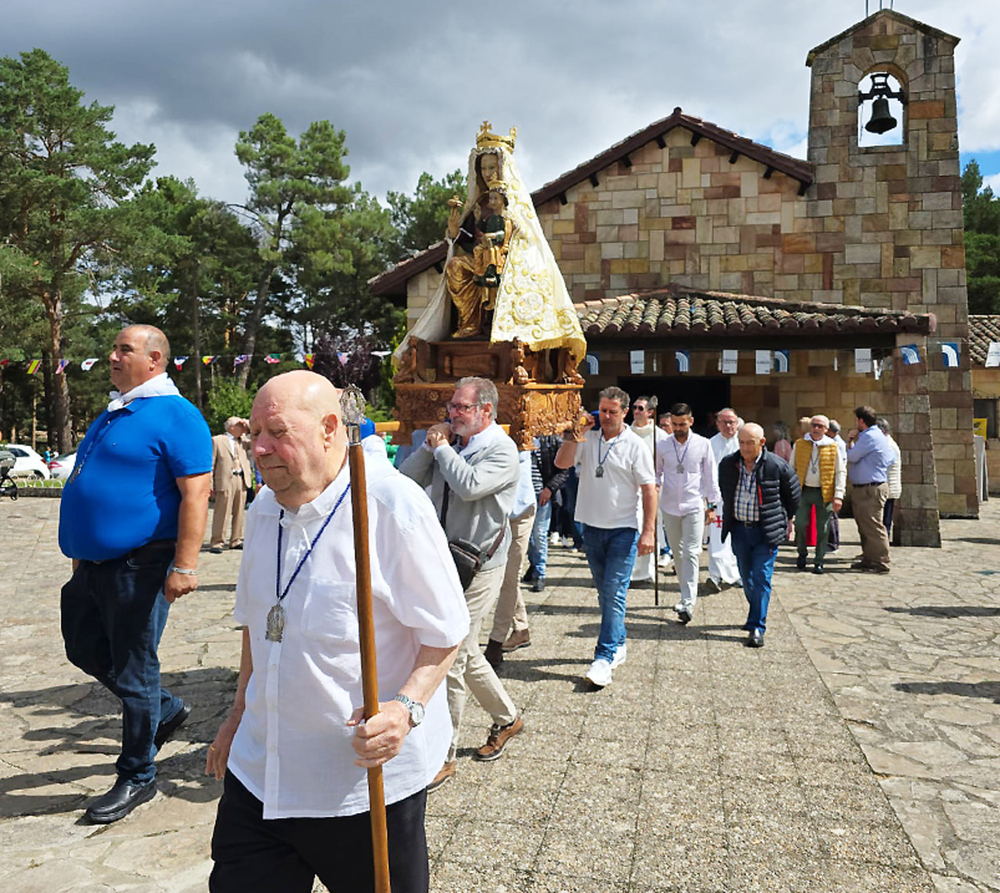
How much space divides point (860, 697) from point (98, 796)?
4.30 meters

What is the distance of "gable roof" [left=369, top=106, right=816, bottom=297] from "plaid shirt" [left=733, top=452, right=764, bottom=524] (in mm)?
9311

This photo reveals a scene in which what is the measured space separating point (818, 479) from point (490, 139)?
590 centimetres

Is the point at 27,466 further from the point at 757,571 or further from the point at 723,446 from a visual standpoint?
the point at 757,571

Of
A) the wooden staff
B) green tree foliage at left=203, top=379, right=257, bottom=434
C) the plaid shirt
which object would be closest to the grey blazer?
the wooden staff

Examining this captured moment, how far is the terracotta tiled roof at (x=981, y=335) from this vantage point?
830 inches

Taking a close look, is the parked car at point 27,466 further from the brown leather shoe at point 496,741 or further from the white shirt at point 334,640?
the white shirt at point 334,640

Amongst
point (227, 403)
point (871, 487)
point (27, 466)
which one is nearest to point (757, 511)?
Result: point (871, 487)

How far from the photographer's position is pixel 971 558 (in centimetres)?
1078

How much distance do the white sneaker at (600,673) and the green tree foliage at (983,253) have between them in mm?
33078

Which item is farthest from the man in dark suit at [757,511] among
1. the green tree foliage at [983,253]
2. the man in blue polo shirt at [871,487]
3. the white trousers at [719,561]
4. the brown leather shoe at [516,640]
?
the green tree foliage at [983,253]

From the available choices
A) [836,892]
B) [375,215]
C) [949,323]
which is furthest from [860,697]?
[375,215]

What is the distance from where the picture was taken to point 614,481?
5.19 meters

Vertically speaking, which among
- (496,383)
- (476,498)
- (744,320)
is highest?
(744,320)

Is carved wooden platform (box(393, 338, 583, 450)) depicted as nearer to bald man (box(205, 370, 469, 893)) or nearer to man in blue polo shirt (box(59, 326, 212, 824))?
man in blue polo shirt (box(59, 326, 212, 824))
